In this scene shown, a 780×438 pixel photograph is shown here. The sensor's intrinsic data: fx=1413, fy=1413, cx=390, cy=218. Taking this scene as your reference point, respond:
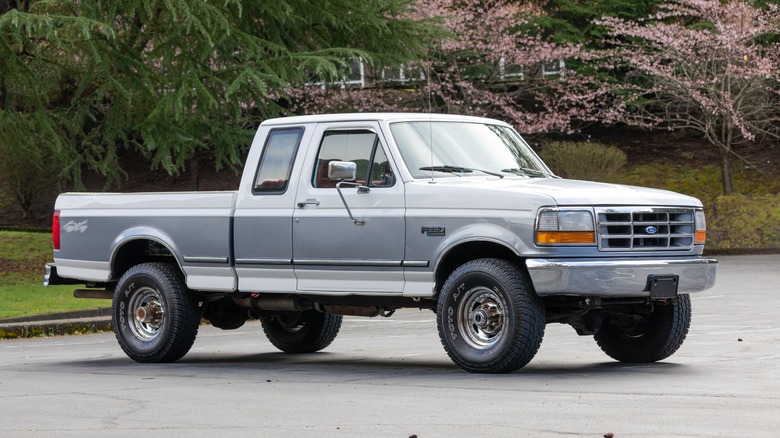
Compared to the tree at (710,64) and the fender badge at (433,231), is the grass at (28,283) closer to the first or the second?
the fender badge at (433,231)

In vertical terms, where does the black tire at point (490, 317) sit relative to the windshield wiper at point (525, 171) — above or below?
below

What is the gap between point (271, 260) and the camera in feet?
41.4

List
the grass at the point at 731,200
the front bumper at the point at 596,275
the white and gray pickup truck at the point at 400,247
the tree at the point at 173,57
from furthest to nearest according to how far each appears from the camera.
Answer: the grass at the point at 731,200
the tree at the point at 173,57
the white and gray pickup truck at the point at 400,247
the front bumper at the point at 596,275

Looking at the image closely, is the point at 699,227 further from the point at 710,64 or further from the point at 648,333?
the point at 710,64

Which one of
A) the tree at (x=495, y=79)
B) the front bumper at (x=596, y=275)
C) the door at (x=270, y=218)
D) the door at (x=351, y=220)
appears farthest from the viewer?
the tree at (x=495, y=79)

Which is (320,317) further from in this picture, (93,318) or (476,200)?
(93,318)

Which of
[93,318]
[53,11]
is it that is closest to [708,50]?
[53,11]

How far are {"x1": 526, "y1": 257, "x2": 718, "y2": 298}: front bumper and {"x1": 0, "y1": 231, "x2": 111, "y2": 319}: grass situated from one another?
9845 mm

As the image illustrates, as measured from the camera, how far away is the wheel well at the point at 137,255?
45.4 ft

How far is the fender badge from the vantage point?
37.8 feet

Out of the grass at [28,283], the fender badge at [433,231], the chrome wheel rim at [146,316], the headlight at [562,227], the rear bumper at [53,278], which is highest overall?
the headlight at [562,227]

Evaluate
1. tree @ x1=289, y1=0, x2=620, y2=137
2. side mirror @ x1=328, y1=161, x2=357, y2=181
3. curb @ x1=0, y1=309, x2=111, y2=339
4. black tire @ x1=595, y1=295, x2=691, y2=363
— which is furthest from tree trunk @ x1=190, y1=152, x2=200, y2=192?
side mirror @ x1=328, y1=161, x2=357, y2=181

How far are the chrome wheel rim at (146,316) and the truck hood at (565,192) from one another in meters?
3.31

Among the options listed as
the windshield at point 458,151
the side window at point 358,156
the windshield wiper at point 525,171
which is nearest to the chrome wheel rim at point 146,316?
the side window at point 358,156
